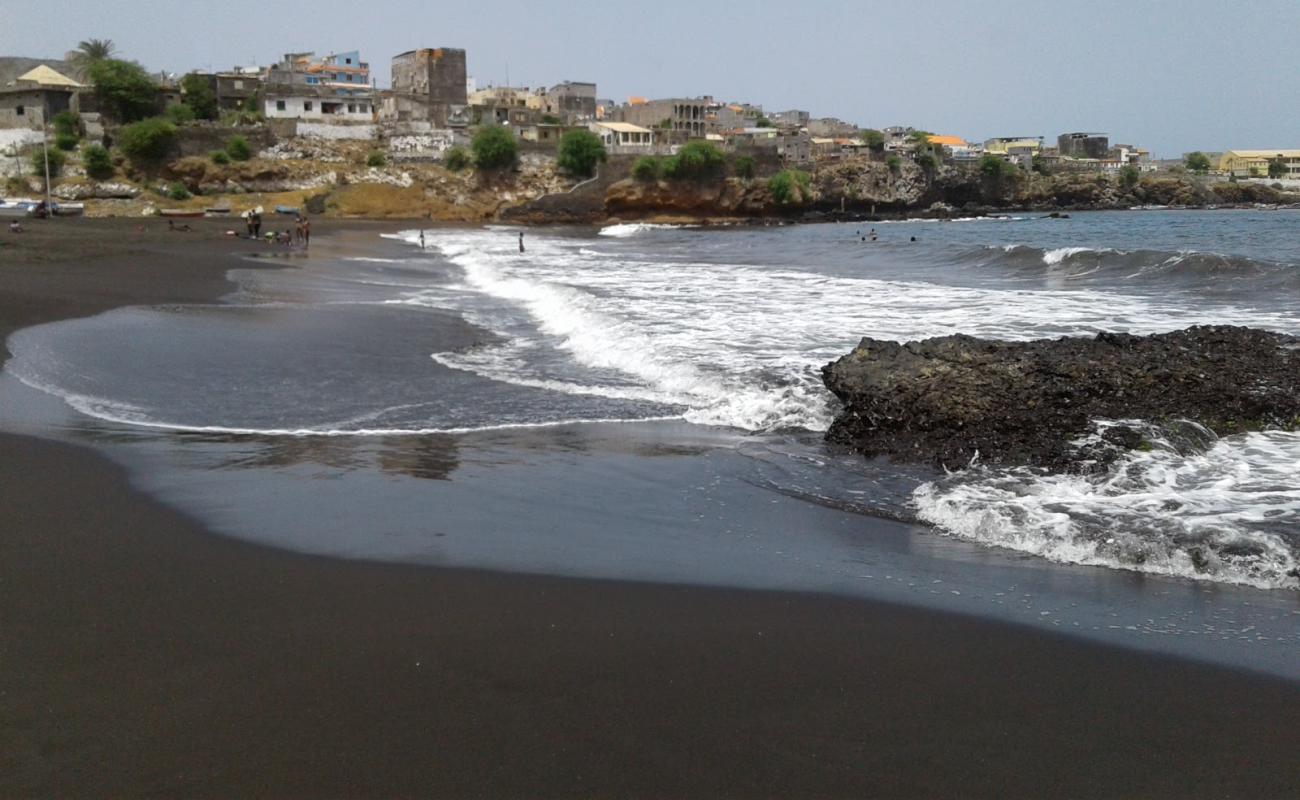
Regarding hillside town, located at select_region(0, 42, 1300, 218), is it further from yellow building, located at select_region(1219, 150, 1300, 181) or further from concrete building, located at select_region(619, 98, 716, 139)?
yellow building, located at select_region(1219, 150, 1300, 181)

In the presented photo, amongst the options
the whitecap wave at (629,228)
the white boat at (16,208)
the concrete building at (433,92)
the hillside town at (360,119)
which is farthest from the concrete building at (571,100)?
the white boat at (16,208)

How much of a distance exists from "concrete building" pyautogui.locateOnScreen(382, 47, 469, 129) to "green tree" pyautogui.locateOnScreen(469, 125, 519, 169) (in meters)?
10.4

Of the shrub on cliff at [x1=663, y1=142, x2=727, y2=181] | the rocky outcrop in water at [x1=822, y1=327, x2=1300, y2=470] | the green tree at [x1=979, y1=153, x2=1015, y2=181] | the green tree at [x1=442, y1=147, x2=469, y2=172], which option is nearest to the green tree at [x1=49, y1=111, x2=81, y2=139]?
the green tree at [x1=442, y1=147, x2=469, y2=172]

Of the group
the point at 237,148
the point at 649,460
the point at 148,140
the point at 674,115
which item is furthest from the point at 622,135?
the point at 649,460

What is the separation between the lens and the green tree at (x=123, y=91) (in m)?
61.5

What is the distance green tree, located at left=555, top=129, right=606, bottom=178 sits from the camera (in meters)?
69.2

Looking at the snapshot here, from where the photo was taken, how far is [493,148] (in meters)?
67.1

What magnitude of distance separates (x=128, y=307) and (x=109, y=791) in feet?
49.5

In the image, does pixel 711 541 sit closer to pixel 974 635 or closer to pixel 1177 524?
pixel 974 635

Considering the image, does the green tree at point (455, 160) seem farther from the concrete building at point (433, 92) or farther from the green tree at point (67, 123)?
the green tree at point (67, 123)

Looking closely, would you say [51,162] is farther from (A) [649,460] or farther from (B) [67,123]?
(A) [649,460]

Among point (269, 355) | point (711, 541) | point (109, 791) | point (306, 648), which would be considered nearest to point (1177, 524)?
point (711, 541)

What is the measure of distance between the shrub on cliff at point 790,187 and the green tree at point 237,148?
117 ft

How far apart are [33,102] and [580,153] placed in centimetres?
3337
